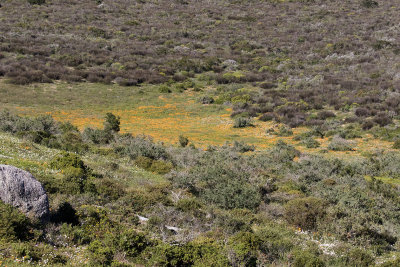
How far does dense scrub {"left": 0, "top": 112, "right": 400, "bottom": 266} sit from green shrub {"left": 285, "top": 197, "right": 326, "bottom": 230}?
0.03 m

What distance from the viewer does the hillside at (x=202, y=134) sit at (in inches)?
354

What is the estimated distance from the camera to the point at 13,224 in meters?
7.04

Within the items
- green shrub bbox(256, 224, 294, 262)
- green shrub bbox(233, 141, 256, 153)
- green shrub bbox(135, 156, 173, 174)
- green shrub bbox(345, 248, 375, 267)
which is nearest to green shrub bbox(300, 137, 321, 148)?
Result: green shrub bbox(233, 141, 256, 153)

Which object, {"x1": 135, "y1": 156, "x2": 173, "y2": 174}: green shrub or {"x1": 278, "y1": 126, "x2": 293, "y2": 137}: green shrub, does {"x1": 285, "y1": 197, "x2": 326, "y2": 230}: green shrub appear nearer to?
{"x1": 135, "y1": 156, "x2": 173, "y2": 174}: green shrub

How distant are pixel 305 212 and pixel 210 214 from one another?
10.5 ft

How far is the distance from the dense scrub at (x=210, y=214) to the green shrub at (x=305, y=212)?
34mm

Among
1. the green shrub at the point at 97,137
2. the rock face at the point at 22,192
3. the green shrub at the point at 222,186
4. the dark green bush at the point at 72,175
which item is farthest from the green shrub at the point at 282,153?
the rock face at the point at 22,192

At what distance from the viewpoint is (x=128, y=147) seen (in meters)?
18.6

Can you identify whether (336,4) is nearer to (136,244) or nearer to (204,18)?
(204,18)

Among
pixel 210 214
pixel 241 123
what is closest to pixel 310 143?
pixel 241 123

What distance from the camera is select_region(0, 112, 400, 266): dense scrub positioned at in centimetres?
778

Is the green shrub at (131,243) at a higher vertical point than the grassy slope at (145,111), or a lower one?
higher

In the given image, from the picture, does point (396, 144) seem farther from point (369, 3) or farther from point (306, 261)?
point (369, 3)

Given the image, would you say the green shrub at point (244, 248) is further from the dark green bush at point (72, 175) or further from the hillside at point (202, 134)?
the dark green bush at point (72, 175)
